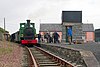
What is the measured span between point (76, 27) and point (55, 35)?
59.5 feet

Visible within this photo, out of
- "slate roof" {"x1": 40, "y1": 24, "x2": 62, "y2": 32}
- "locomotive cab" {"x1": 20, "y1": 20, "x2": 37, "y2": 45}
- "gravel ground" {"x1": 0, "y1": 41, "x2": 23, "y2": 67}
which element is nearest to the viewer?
"gravel ground" {"x1": 0, "y1": 41, "x2": 23, "y2": 67}

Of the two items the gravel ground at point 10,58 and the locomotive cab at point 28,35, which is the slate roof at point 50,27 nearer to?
the locomotive cab at point 28,35

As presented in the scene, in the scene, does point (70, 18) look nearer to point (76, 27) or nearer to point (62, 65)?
point (76, 27)

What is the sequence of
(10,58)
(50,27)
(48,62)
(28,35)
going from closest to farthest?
(48,62), (10,58), (28,35), (50,27)

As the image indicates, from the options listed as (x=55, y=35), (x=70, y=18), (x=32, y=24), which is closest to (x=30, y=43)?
(x=32, y=24)

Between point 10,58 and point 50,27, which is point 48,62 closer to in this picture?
point 10,58

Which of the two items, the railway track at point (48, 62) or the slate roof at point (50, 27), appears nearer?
the railway track at point (48, 62)

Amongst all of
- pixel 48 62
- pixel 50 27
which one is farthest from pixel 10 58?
pixel 50 27

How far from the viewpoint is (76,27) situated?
4959 centimetres

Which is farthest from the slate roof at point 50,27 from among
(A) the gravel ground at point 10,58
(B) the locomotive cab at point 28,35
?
(A) the gravel ground at point 10,58

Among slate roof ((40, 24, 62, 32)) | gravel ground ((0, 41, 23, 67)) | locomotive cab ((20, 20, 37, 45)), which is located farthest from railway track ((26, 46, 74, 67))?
slate roof ((40, 24, 62, 32))

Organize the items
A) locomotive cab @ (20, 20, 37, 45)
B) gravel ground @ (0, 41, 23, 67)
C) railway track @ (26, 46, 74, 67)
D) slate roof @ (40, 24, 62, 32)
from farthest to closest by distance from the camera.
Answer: slate roof @ (40, 24, 62, 32) → locomotive cab @ (20, 20, 37, 45) → gravel ground @ (0, 41, 23, 67) → railway track @ (26, 46, 74, 67)

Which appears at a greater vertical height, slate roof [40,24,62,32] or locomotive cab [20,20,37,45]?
slate roof [40,24,62,32]

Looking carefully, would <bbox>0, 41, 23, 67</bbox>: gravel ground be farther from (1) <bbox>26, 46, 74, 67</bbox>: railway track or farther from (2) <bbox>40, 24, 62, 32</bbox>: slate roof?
(2) <bbox>40, 24, 62, 32</bbox>: slate roof
